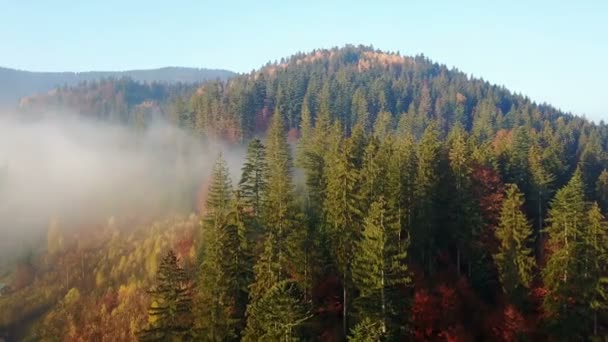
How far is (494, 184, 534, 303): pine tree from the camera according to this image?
39344mm

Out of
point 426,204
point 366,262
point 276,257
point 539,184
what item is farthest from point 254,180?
point 539,184

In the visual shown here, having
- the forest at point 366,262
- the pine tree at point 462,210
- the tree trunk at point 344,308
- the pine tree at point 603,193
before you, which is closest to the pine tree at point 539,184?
the forest at point 366,262

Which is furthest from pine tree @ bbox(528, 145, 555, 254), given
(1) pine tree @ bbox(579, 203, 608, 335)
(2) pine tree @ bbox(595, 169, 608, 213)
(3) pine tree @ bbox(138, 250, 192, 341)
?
(3) pine tree @ bbox(138, 250, 192, 341)

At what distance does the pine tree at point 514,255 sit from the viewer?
3934 cm

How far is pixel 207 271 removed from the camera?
109ft

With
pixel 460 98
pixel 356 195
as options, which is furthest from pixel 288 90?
pixel 356 195

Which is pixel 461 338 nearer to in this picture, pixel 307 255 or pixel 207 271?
pixel 307 255

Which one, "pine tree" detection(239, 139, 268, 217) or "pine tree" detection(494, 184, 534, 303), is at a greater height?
"pine tree" detection(239, 139, 268, 217)

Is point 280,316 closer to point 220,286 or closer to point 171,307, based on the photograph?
point 220,286

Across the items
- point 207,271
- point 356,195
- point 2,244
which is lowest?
point 2,244

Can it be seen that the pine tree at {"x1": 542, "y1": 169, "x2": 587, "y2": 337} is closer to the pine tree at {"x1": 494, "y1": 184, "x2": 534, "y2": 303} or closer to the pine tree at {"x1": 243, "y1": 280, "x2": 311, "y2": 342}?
the pine tree at {"x1": 494, "y1": 184, "x2": 534, "y2": 303}

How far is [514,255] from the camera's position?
39781 millimetres

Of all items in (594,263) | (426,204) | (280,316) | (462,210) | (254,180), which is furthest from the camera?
(254,180)

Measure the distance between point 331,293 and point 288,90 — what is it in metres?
104
